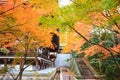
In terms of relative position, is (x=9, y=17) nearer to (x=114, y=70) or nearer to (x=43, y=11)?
(x=43, y=11)

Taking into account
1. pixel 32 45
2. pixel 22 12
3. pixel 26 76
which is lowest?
pixel 26 76

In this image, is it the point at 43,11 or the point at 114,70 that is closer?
the point at 43,11

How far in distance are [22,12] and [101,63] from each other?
13.8 metres

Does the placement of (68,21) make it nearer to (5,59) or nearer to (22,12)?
(22,12)

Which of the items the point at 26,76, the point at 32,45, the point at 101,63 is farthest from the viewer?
the point at 101,63

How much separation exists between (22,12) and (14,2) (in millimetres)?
1750

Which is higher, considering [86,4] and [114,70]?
[86,4]

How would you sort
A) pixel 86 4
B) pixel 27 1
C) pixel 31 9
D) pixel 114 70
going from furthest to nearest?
pixel 114 70 < pixel 31 9 < pixel 27 1 < pixel 86 4

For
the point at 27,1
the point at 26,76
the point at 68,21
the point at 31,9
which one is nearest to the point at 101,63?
the point at 26,76

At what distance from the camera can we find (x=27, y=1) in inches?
544

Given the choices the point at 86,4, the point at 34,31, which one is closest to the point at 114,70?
the point at 34,31

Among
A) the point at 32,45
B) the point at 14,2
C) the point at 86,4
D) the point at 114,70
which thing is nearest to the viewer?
the point at 86,4

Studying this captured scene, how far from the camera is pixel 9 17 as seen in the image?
525 inches

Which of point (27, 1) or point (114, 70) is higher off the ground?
point (27, 1)
